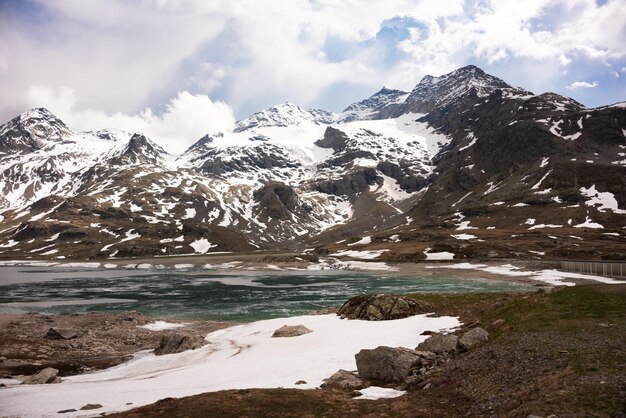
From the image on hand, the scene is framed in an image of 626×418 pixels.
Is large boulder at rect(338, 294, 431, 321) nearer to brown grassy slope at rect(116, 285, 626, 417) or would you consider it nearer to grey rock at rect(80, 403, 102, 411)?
brown grassy slope at rect(116, 285, 626, 417)

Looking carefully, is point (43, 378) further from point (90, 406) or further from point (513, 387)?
point (513, 387)

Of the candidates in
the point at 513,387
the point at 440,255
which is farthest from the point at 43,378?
the point at 440,255

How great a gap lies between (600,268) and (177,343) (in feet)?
305

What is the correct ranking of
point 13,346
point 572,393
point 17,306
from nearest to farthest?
point 572,393 < point 13,346 < point 17,306

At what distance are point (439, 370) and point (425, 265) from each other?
141570 mm

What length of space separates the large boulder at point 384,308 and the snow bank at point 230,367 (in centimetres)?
193

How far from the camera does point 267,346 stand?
125 feet

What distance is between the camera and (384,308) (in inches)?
1825

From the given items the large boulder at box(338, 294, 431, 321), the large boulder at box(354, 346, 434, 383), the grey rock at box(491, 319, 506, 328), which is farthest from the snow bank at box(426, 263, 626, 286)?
the large boulder at box(354, 346, 434, 383)

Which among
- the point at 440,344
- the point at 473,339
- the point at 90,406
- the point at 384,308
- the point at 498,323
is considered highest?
the point at 498,323

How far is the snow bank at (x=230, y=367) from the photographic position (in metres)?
23.3

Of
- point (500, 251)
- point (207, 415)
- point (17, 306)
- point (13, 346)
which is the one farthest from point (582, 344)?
point (500, 251)

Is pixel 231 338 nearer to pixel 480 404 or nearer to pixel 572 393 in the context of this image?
pixel 480 404

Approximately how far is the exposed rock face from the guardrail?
74241mm
